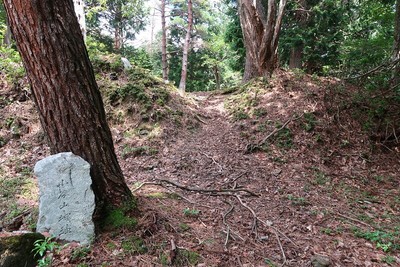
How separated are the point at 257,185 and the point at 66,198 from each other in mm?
3209

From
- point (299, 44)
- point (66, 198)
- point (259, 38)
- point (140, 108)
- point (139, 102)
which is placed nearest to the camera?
point (66, 198)

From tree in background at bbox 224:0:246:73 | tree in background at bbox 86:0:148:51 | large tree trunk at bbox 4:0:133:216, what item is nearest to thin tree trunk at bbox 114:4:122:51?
tree in background at bbox 86:0:148:51

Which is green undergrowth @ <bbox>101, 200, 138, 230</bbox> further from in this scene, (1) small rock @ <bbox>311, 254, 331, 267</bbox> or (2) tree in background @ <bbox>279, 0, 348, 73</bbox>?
(2) tree in background @ <bbox>279, 0, 348, 73</bbox>

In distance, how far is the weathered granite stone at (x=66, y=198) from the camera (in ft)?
9.32

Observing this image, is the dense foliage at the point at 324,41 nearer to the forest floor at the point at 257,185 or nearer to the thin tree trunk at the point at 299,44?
the thin tree trunk at the point at 299,44

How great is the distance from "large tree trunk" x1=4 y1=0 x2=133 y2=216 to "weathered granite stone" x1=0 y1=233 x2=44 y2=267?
0.70 metres

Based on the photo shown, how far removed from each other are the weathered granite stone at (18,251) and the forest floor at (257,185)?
26cm

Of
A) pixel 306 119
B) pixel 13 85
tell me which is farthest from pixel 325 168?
pixel 13 85

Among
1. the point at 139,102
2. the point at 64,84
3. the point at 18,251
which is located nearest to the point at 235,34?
the point at 139,102

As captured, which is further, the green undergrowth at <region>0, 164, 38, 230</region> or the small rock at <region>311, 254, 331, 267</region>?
the green undergrowth at <region>0, 164, 38, 230</region>

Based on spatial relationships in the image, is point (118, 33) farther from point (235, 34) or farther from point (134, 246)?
point (134, 246)

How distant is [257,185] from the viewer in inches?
193

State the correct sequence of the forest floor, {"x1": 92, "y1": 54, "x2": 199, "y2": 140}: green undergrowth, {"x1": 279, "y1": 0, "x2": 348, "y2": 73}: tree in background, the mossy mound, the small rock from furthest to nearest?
{"x1": 279, "y1": 0, "x2": 348, "y2": 73}: tree in background
{"x1": 92, "y1": 54, "x2": 199, "y2": 140}: green undergrowth
the mossy mound
the forest floor
the small rock

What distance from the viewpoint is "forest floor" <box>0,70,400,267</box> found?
306cm
